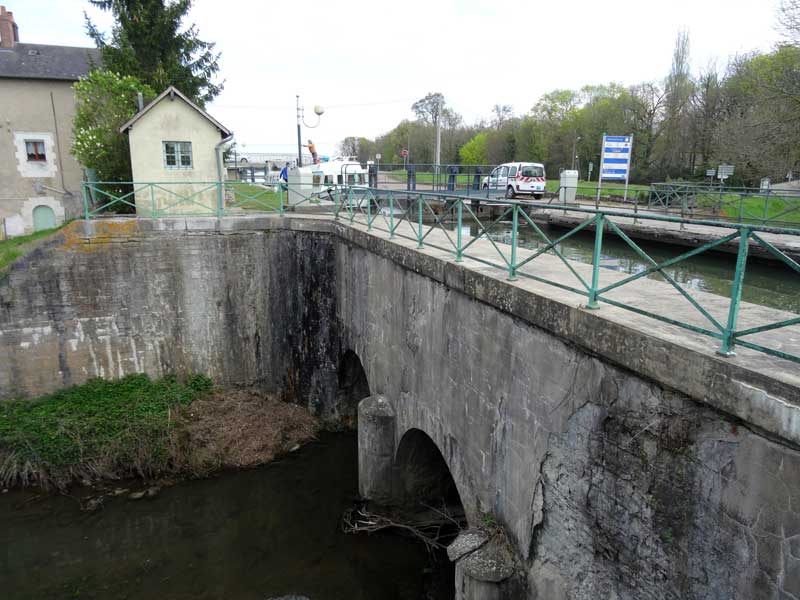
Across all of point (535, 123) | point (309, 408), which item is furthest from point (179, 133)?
point (535, 123)

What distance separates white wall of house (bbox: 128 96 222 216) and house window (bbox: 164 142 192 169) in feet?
0.20

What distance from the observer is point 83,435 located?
1198 cm

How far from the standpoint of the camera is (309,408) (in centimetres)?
1398

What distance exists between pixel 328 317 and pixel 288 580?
570cm

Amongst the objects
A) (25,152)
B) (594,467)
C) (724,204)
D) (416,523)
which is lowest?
(416,523)

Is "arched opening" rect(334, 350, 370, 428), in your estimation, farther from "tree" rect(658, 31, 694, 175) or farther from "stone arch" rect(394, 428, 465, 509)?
"tree" rect(658, 31, 694, 175)

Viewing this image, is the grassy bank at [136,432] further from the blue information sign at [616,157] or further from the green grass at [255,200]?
the blue information sign at [616,157]

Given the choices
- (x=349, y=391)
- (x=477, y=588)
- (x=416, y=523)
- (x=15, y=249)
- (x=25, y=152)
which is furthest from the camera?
(x=25, y=152)

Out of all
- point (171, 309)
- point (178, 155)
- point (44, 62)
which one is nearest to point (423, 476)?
point (171, 309)

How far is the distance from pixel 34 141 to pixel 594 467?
25.8 m

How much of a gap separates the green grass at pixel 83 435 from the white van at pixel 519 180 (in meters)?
11.8

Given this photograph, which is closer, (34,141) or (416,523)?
(416,523)

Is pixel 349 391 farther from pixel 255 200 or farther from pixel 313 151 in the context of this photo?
pixel 313 151

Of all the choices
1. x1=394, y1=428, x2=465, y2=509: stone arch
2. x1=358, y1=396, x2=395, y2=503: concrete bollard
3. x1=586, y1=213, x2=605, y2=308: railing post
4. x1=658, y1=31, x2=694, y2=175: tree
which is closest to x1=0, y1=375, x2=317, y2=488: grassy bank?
x1=358, y1=396, x2=395, y2=503: concrete bollard
